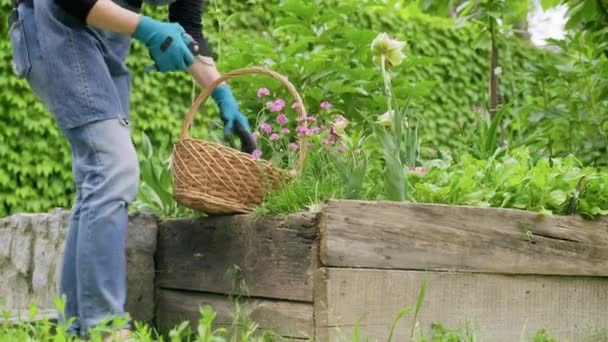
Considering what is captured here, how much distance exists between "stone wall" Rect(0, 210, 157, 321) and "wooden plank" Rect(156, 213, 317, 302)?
52 millimetres

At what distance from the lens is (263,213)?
238cm

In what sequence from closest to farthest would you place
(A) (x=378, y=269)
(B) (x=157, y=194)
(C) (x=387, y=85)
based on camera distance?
(A) (x=378, y=269) → (C) (x=387, y=85) → (B) (x=157, y=194)

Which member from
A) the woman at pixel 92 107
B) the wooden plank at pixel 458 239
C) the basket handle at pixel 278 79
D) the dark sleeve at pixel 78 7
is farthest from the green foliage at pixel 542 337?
the dark sleeve at pixel 78 7

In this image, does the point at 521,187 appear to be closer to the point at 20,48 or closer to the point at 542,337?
the point at 542,337

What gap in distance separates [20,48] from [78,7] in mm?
264

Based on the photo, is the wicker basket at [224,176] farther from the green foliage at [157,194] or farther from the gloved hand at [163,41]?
the green foliage at [157,194]

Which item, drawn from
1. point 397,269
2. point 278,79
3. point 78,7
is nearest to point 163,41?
point 78,7

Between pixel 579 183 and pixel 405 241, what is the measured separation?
62cm

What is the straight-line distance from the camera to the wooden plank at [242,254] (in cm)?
223

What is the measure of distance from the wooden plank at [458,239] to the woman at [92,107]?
0.53m

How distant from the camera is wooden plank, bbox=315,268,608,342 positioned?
2.17 metres

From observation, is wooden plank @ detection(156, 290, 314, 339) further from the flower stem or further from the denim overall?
the flower stem

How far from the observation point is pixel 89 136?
2281 mm

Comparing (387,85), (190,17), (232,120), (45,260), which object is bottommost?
(45,260)
